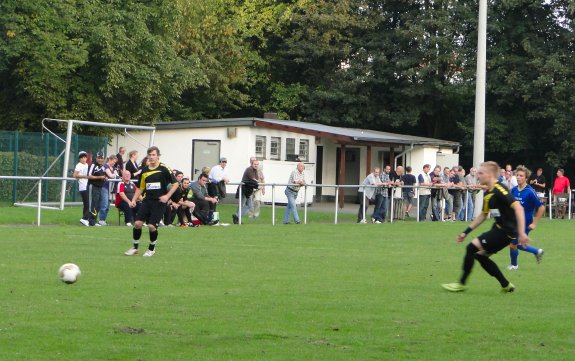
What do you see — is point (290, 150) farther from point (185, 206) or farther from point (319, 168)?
point (185, 206)

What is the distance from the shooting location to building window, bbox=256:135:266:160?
4116 cm

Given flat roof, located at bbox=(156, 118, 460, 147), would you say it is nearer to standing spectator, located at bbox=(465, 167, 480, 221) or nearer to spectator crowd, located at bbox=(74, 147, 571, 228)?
spectator crowd, located at bbox=(74, 147, 571, 228)

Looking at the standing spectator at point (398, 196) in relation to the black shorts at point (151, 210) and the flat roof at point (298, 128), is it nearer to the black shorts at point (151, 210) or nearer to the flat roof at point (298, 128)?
the flat roof at point (298, 128)

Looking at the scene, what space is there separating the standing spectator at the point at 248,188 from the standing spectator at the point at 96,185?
4.18 m

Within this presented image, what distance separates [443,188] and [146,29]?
1427 cm

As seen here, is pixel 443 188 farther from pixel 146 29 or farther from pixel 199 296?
pixel 199 296

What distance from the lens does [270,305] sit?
11859mm

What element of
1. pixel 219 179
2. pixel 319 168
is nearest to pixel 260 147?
pixel 319 168

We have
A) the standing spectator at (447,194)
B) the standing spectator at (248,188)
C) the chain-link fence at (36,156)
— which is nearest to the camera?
the standing spectator at (248,188)

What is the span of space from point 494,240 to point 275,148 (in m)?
28.8

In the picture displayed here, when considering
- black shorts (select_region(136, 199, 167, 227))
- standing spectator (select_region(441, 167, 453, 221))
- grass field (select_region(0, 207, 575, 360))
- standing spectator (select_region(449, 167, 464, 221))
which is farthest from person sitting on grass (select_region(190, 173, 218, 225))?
standing spectator (select_region(449, 167, 464, 221))

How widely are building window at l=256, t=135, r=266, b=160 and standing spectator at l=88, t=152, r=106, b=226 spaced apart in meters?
15.0

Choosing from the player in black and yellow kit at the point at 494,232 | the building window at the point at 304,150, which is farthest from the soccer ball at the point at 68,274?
the building window at the point at 304,150

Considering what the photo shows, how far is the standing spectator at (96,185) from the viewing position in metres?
26.1
